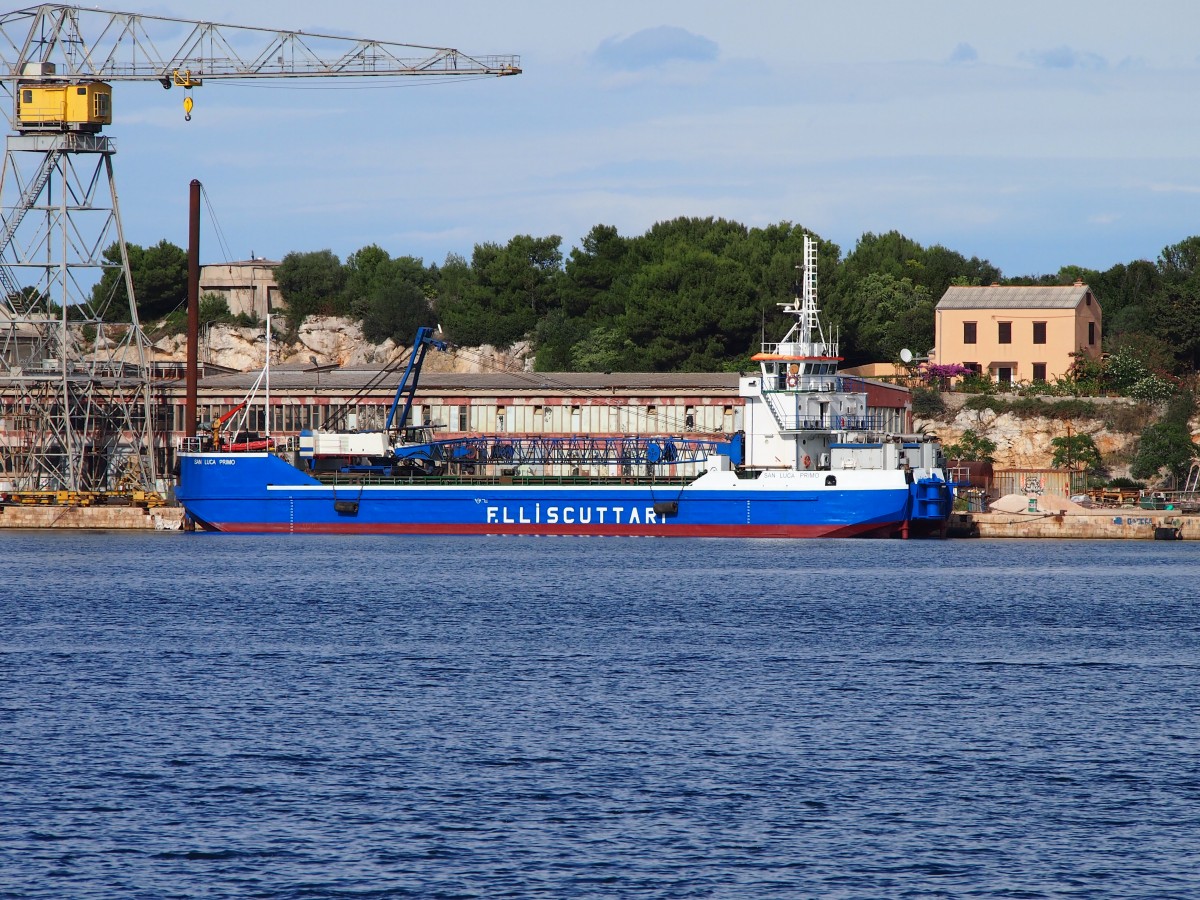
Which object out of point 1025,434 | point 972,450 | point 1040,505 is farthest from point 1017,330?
point 1040,505

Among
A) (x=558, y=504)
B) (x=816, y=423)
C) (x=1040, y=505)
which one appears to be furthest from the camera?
(x=1040, y=505)

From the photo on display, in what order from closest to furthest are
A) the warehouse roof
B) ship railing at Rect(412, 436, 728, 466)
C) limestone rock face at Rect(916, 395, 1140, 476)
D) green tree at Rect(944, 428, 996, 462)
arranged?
ship railing at Rect(412, 436, 728, 466) → green tree at Rect(944, 428, 996, 462) → limestone rock face at Rect(916, 395, 1140, 476) → the warehouse roof

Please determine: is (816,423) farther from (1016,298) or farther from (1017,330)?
(1016,298)

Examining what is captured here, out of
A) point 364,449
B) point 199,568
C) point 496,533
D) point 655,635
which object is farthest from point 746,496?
point 655,635

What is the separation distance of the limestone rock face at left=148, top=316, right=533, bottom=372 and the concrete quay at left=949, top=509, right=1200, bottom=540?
39567mm

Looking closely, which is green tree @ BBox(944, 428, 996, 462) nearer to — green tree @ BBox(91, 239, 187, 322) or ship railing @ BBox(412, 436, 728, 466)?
ship railing @ BBox(412, 436, 728, 466)

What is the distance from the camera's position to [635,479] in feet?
243

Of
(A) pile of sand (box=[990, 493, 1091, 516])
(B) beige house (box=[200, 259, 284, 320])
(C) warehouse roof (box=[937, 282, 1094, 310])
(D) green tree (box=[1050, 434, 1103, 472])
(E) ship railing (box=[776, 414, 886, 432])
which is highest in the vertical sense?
(B) beige house (box=[200, 259, 284, 320])

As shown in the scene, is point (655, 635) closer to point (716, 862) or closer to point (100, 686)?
point (100, 686)

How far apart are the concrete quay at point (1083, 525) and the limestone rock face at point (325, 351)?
39567 mm

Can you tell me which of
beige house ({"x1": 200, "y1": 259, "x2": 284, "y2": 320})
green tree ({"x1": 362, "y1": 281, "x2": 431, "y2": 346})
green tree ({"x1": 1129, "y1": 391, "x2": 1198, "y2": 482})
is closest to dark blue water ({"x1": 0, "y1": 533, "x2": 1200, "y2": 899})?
green tree ({"x1": 1129, "y1": 391, "x2": 1198, "y2": 482})

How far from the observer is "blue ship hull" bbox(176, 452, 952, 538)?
68688 mm

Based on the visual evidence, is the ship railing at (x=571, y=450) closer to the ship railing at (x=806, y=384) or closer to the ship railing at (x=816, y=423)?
the ship railing at (x=806, y=384)

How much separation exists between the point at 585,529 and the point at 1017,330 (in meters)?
34.9
